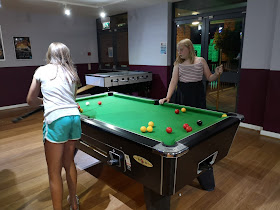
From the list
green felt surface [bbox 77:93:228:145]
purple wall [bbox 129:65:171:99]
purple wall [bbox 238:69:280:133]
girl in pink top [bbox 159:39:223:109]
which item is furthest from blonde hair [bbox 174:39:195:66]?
purple wall [bbox 129:65:171:99]

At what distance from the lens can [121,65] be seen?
635cm

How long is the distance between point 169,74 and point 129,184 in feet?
10.7

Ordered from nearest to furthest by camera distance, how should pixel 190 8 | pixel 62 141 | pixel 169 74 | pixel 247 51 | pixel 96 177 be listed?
pixel 62 141, pixel 96 177, pixel 247 51, pixel 190 8, pixel 169 74

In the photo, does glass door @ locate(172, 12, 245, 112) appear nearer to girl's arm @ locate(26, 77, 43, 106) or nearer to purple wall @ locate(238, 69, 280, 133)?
purple wall @ locate(238, 69, 280, 133)

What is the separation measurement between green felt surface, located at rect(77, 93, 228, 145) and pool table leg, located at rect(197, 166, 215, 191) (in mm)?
564

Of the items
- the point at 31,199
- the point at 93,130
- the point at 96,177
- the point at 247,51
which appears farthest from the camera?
the point at 247,51

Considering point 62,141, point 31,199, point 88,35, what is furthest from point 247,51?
point 88,35

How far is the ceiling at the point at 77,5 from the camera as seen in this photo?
4.49m

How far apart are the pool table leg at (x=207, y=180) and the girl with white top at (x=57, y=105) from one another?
1261mm

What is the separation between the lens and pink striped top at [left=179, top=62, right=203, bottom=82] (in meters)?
2.68

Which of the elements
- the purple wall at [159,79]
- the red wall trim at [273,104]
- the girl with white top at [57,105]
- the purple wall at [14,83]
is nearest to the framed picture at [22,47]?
the purple wall at [14,83]

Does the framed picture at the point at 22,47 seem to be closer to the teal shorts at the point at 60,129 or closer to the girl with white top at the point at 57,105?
the girl with white top at the point at 57,105

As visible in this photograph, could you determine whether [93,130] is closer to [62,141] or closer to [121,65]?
[62,141]

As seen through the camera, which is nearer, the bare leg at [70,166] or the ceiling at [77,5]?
the bare leg at [70,166]
